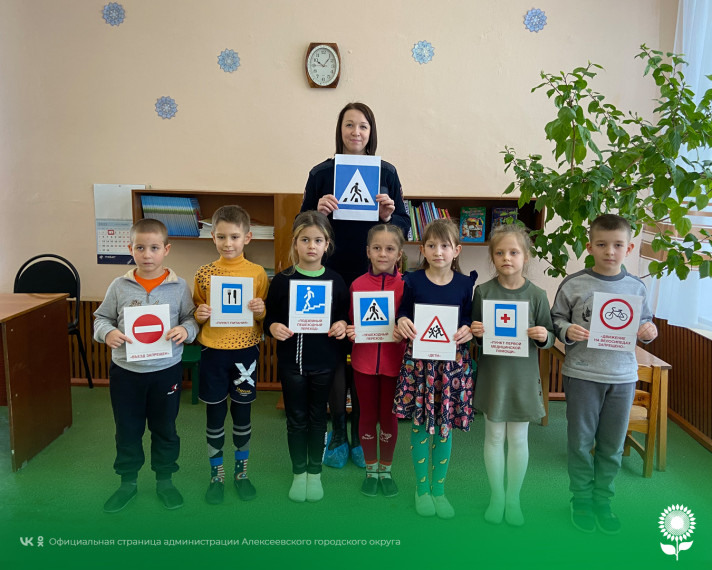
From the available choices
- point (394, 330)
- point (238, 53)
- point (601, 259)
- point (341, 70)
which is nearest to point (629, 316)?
point (601, 259)

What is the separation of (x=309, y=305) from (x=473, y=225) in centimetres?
178

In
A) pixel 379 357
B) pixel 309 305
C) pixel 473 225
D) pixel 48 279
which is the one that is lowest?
pixel 379 357

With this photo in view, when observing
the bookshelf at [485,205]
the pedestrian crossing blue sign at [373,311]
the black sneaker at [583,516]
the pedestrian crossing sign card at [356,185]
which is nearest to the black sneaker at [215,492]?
the pedestrian crossing blue sign at [373,311]

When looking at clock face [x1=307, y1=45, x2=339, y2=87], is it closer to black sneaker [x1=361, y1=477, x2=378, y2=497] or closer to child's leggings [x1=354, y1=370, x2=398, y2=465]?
child's leggings [x1=354, y1=370, x2=398, y2=465]

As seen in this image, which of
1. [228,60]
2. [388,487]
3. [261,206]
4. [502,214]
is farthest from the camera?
[261,206]

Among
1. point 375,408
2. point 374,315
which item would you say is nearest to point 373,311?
point 374,315

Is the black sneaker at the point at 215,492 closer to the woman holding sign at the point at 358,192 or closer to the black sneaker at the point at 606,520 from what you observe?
the woman holding sign at the point at 358,192

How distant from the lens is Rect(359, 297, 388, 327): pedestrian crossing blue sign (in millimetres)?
2041

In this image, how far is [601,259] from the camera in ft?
6.84

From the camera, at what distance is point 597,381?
205cm

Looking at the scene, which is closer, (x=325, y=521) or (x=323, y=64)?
(x=325, y=521)

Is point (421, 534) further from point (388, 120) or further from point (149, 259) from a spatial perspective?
point (388, 120)

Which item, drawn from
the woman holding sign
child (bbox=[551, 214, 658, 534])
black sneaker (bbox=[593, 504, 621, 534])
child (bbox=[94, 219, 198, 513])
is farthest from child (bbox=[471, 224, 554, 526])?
child (bbox=[94, 219, 198, 513])

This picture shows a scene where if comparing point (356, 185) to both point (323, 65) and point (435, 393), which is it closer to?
point (435, 393)
